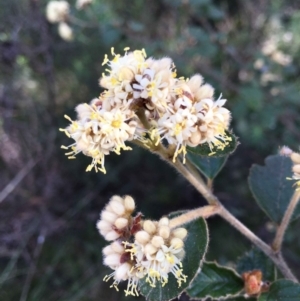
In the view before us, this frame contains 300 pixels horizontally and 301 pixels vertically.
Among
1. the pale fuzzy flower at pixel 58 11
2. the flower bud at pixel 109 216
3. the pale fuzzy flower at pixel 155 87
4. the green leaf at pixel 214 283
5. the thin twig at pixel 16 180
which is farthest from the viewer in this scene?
the thin twig at pixel 16 180

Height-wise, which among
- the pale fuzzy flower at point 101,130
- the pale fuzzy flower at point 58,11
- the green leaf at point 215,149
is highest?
the pale fuzzy flower at point 58,11

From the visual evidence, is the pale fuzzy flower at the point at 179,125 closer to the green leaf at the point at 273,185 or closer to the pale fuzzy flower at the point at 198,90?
the pale fuzzy flower at the point at 198,90

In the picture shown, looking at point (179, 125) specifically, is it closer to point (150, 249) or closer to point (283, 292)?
point (150, 249)

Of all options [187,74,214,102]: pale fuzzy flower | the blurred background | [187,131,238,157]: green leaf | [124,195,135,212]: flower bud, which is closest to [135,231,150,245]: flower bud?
[124,195,135,212]: flower bud

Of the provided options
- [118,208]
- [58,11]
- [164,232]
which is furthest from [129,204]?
[58,11]

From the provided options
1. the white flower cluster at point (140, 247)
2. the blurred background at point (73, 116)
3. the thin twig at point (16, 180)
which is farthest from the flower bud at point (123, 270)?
the thin twig at point (16, 180)

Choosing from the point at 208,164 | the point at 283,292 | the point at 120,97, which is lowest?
the point at 283,292

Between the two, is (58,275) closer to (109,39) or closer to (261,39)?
(109,39)

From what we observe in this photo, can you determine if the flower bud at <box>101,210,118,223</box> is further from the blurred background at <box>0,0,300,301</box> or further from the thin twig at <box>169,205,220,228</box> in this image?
the blurred background at <box>0,0,300,301</box>
